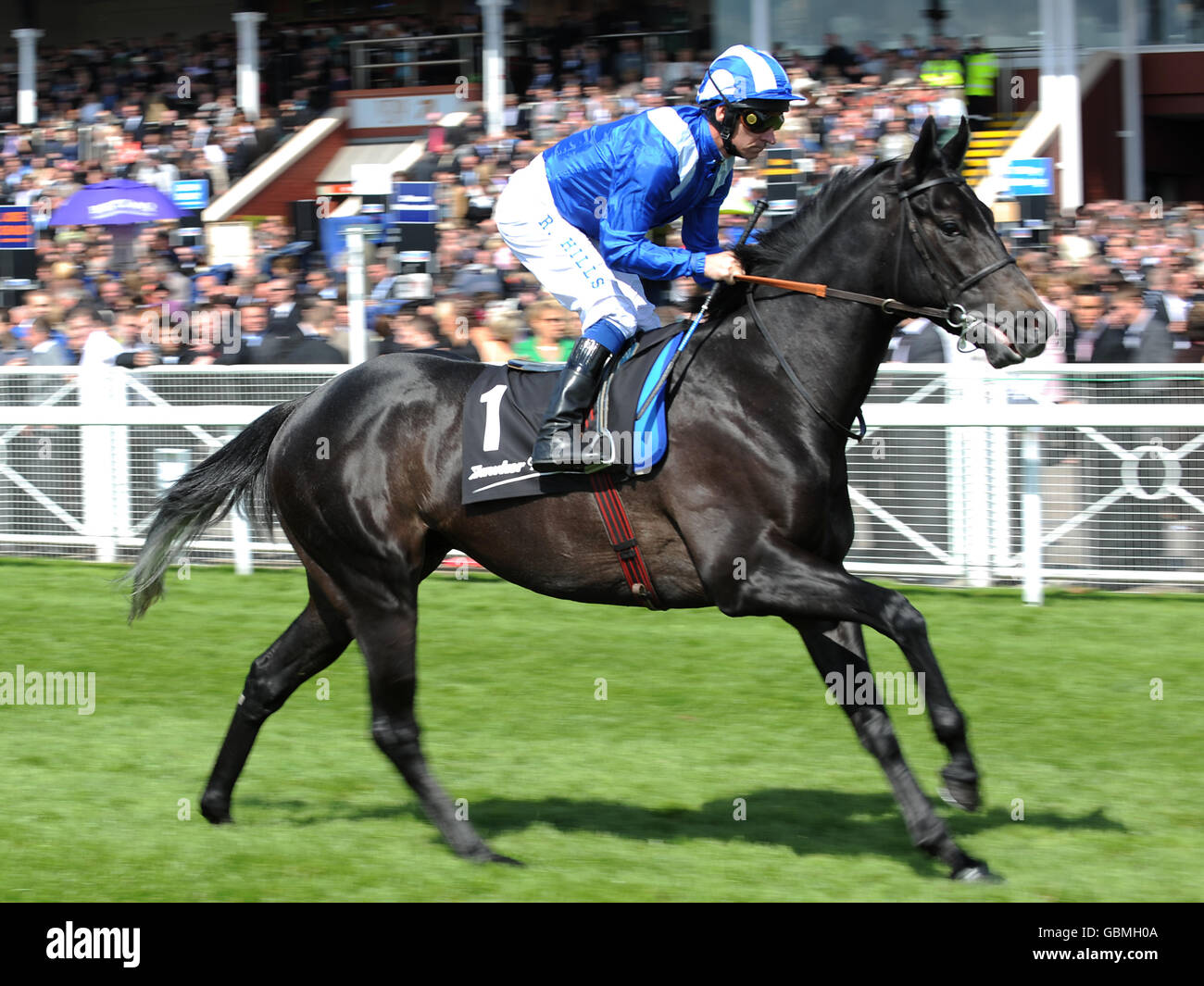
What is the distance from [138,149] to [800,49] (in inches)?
293

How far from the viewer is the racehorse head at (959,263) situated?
4.14 m

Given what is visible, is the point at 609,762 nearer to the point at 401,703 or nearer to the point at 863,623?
the point at 401,703

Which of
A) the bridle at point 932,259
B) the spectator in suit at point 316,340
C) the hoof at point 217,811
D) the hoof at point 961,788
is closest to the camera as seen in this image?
the hoof at point 961,788

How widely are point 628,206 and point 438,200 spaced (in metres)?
9.66

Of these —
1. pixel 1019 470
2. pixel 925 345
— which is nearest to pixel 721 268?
pixel 1019 470

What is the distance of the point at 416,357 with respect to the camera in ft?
16.4

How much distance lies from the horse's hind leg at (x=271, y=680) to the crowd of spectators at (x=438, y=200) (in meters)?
1.45

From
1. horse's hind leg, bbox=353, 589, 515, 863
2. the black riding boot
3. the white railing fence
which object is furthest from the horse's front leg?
the white railing fence

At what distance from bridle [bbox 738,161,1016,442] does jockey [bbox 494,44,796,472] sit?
0.77ft

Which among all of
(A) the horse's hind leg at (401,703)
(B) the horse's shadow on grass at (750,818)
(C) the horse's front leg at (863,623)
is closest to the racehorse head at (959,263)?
(C) the horse's front leg at (863,623)

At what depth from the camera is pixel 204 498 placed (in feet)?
17.1

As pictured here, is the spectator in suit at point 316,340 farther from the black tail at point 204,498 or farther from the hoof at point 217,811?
the hoof at point 217,811
